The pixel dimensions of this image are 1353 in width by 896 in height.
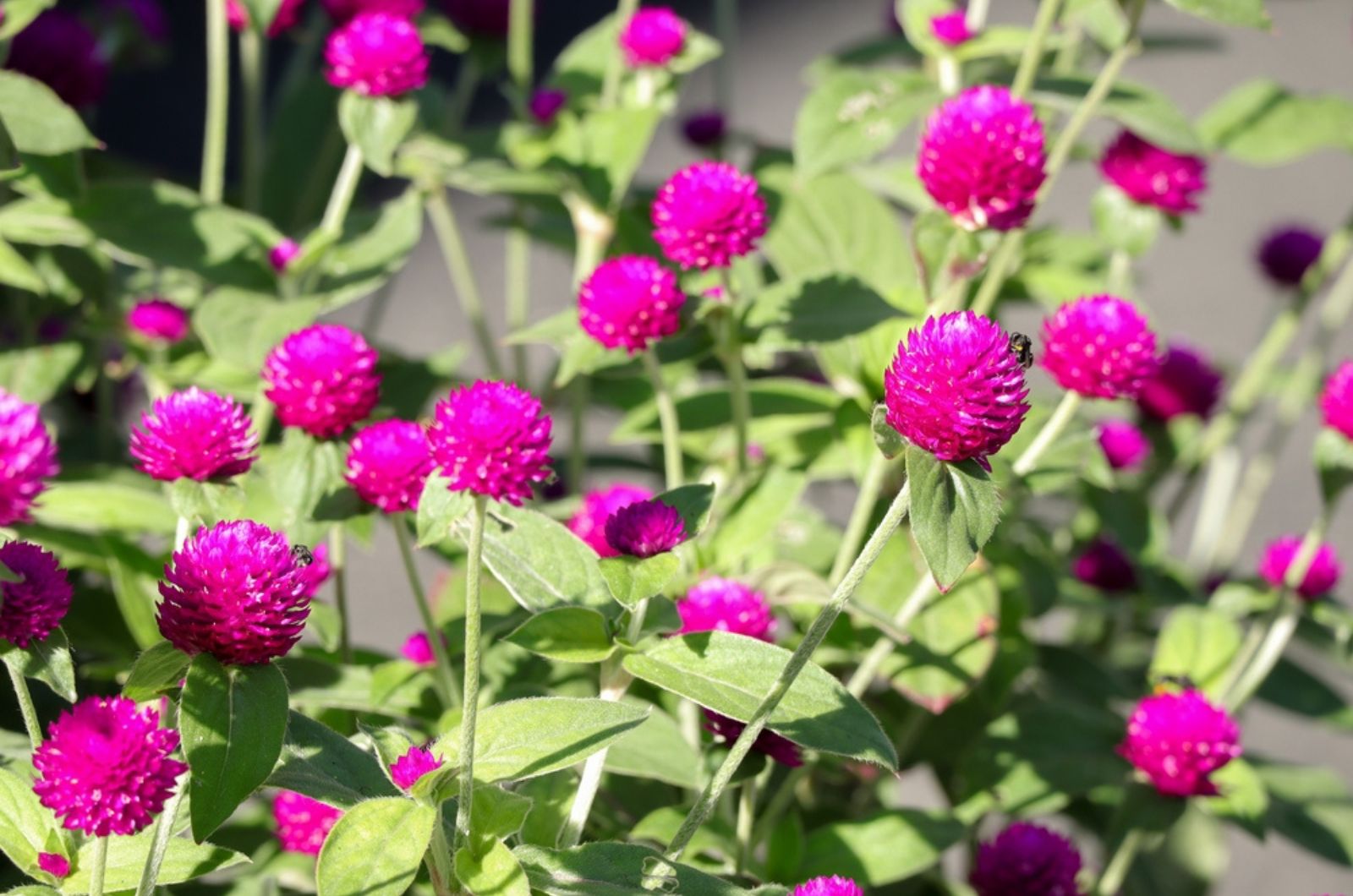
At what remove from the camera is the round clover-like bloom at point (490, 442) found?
657mm

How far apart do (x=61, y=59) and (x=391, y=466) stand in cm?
74

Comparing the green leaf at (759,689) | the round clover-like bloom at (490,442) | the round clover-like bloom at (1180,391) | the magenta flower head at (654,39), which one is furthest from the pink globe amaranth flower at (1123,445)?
the round clover-like bloom at (490,442)

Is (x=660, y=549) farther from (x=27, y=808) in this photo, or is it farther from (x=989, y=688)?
(x=989, y=688)

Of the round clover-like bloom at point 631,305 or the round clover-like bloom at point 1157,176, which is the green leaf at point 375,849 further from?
the round clover-like bloom at point 1157,176

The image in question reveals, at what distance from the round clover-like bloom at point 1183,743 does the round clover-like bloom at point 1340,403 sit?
0.27 meters

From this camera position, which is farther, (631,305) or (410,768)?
(631,305)

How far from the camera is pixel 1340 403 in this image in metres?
1.15

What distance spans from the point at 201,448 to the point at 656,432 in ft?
1.60

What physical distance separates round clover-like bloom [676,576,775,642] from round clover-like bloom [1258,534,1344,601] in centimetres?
57

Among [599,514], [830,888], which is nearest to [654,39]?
[599,514]

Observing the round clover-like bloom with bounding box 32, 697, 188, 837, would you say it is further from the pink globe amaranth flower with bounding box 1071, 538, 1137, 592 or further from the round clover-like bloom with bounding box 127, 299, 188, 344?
the pink globe amaranth flower with bounding box 1071, 538, 1137, 592

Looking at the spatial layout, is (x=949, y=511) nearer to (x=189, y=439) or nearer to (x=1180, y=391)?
(x=189, y=439)

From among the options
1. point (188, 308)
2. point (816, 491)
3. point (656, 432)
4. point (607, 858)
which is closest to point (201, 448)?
point (607, 858)

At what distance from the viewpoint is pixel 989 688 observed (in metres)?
1.20
